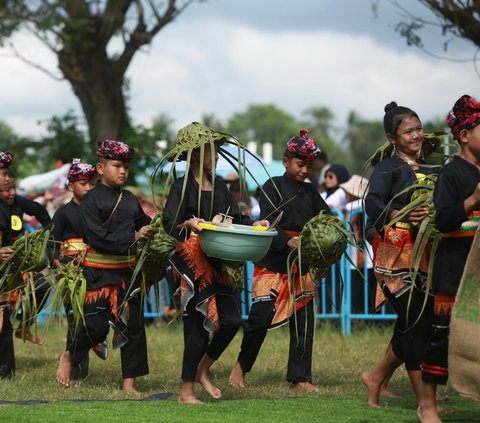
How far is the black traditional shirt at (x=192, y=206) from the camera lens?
7.02 meters

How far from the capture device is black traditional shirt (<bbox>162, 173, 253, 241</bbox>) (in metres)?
7.02

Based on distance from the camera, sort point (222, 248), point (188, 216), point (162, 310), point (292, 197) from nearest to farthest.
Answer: point (222, 248)
point (188, 216)
point (292, 197)
point (162, 310)

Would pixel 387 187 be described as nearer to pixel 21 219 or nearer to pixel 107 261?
pixel 107 261

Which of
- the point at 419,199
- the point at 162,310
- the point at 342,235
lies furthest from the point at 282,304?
the point at 162,310

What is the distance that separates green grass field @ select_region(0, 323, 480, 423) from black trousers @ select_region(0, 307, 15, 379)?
0.17 metres

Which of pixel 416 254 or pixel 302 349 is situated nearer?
pixel 416 254

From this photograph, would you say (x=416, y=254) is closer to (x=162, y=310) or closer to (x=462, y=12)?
(x=462, y=12)

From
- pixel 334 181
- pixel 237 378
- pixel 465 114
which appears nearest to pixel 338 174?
pixel 334 181

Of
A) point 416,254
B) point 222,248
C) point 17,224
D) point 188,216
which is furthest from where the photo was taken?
point 17,224

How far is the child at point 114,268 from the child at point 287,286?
88 centimetres

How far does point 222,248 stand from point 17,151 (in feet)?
45.0

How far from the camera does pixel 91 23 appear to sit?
1861 centimetres

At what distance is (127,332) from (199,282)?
1.15 meters

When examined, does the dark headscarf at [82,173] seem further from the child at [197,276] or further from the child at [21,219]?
the child at [197,276]
